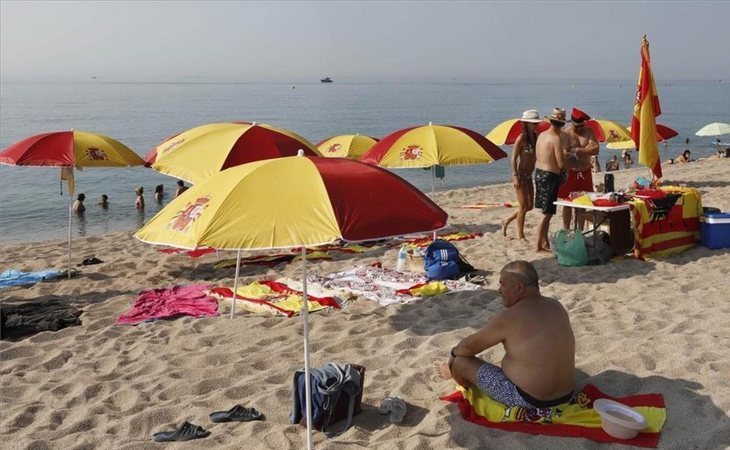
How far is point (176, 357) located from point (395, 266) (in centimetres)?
368

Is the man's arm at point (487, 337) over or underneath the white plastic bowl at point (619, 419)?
over

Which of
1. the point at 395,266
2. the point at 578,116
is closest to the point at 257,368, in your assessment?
the point at 395,266

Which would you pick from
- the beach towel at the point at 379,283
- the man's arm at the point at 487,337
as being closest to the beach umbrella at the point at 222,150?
the beach towel at the point at 379,283

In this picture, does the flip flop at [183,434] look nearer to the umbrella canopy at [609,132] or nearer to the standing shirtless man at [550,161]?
the standing shirtless man at [550,161]

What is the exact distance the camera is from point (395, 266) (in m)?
8.59

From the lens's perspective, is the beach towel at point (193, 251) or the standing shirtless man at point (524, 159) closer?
the standing shirtless man at point (524, 159)

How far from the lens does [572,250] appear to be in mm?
7715

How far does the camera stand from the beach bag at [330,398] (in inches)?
162

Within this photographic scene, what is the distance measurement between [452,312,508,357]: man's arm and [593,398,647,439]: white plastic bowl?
0.70 m

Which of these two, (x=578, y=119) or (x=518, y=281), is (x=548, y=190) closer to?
(x=578, y=119)

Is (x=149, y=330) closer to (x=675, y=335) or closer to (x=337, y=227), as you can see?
(x=337, y=227)

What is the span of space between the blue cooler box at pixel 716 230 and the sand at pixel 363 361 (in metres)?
0.17

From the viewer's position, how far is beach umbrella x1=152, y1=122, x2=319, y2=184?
23.4ft

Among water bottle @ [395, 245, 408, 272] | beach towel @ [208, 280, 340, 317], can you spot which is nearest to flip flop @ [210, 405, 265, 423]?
beach towel @ [208, 280, 340, 317]
